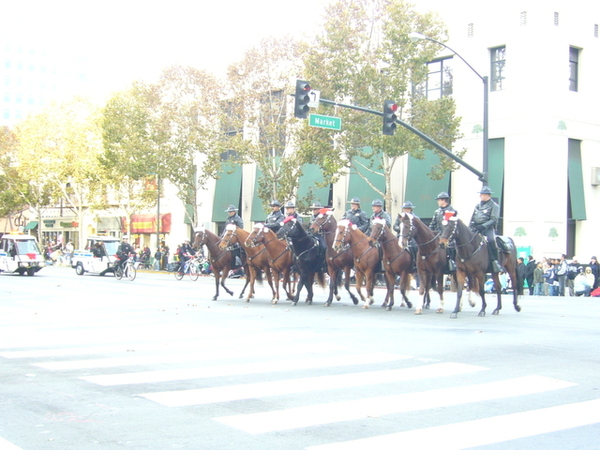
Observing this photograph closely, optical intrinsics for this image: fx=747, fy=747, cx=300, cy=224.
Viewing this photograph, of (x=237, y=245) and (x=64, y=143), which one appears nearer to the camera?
(x=237, y=245)

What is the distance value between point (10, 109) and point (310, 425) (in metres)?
142

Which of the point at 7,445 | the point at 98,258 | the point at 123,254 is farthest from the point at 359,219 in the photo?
the point at 98,258

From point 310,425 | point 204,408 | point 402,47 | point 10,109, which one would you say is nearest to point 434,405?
point 310,425

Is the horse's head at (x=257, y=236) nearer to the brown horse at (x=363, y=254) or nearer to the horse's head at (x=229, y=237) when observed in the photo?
the horse's head at (x=229, y=237)

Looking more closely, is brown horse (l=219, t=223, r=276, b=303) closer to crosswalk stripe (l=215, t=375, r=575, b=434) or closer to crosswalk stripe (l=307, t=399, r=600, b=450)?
crosswalk stripe (l=215, t=375, r=575, b=434)

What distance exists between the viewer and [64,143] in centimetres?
5800

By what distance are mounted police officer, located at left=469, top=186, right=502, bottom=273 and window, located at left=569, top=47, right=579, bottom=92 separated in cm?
2262

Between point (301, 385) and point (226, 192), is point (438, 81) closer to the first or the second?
point (226, 192)

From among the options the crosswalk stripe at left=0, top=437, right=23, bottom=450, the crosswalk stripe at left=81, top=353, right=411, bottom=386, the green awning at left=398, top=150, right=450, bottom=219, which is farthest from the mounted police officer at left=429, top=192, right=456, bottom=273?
the green awning at left=398, top=150, right=450, bottom=219

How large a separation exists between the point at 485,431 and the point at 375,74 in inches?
1107

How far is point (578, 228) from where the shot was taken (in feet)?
123

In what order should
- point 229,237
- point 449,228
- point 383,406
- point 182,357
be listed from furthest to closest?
1. point 229,237
2. point 449,228
3. point 182,357
4. point 383,406

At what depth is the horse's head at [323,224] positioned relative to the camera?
19.1m

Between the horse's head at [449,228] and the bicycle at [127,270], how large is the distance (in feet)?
72.6
